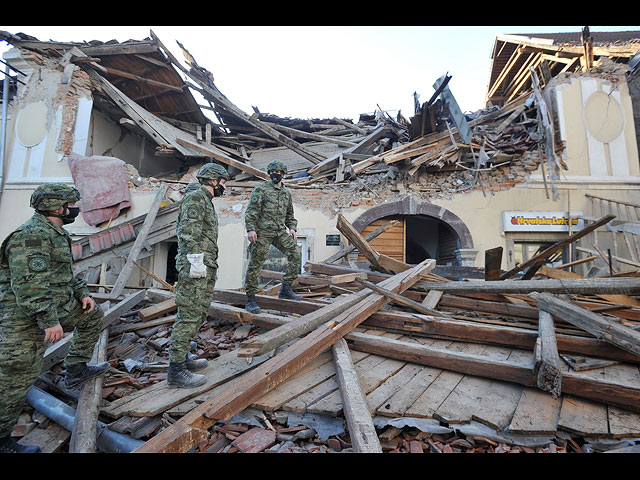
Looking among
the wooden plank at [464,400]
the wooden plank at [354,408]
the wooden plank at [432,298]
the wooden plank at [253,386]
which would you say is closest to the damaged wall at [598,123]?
the wooden plank at [432,298]

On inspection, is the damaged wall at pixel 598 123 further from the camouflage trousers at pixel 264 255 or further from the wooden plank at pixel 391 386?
the wooden plank at pixel 391 386

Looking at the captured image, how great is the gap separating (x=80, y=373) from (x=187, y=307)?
987 mm

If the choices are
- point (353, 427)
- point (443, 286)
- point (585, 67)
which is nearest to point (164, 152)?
point (443, 286)

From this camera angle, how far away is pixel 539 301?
3.16 meters

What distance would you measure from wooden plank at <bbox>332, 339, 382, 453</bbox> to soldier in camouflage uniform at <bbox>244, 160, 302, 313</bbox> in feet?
5.66

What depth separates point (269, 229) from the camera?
13.6ft

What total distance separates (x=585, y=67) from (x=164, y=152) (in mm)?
13900

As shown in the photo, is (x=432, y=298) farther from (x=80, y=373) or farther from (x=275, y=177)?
(x=80, y=373)

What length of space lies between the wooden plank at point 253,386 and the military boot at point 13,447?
1.08 meters

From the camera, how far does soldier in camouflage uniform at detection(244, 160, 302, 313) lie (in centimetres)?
402

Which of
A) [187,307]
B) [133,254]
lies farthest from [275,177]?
[133,254]
